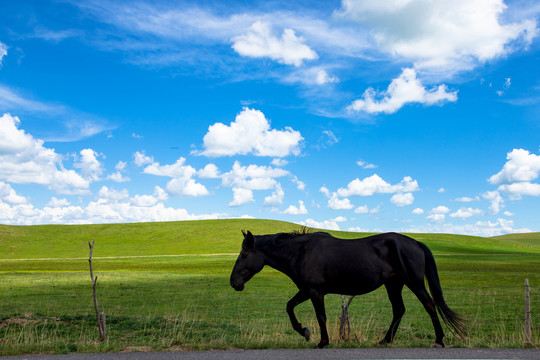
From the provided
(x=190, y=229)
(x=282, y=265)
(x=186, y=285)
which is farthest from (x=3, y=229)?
(x=282, y=265)

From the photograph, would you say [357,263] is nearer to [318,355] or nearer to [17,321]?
[318,355]

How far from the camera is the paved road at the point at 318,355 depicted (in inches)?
314

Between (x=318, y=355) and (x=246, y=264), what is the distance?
2493 millimetres

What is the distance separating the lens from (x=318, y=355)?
8.16m

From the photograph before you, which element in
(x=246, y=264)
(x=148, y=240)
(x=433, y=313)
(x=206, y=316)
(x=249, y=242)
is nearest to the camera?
(x=433, y=313)

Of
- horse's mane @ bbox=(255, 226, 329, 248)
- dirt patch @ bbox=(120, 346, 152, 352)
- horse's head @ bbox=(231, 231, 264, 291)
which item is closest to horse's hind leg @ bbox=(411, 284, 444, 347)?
horse's mane @ bbox=(255, 226, 329, 248)

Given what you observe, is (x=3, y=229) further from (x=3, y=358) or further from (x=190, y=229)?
(x=3, y=358)

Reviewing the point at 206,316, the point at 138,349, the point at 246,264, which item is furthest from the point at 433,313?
the point at 206,316

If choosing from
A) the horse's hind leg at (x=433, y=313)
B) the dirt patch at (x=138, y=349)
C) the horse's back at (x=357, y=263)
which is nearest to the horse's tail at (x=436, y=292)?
the horse's hind leg at (x=433, y=313)

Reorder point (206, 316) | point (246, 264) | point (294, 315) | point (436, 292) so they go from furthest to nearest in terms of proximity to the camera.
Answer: point (206, 316)
point (246, 264)
point (436, 292)
point (294, 315)

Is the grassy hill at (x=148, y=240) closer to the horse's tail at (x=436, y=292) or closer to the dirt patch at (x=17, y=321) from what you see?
the dirt patch at (x=17, y=321)

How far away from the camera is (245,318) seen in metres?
18.9

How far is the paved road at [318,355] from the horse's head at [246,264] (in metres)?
1.46

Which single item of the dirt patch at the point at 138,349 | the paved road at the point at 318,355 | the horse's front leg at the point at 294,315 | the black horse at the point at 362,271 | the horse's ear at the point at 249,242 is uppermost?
the horse's ear at the point at 249,242
